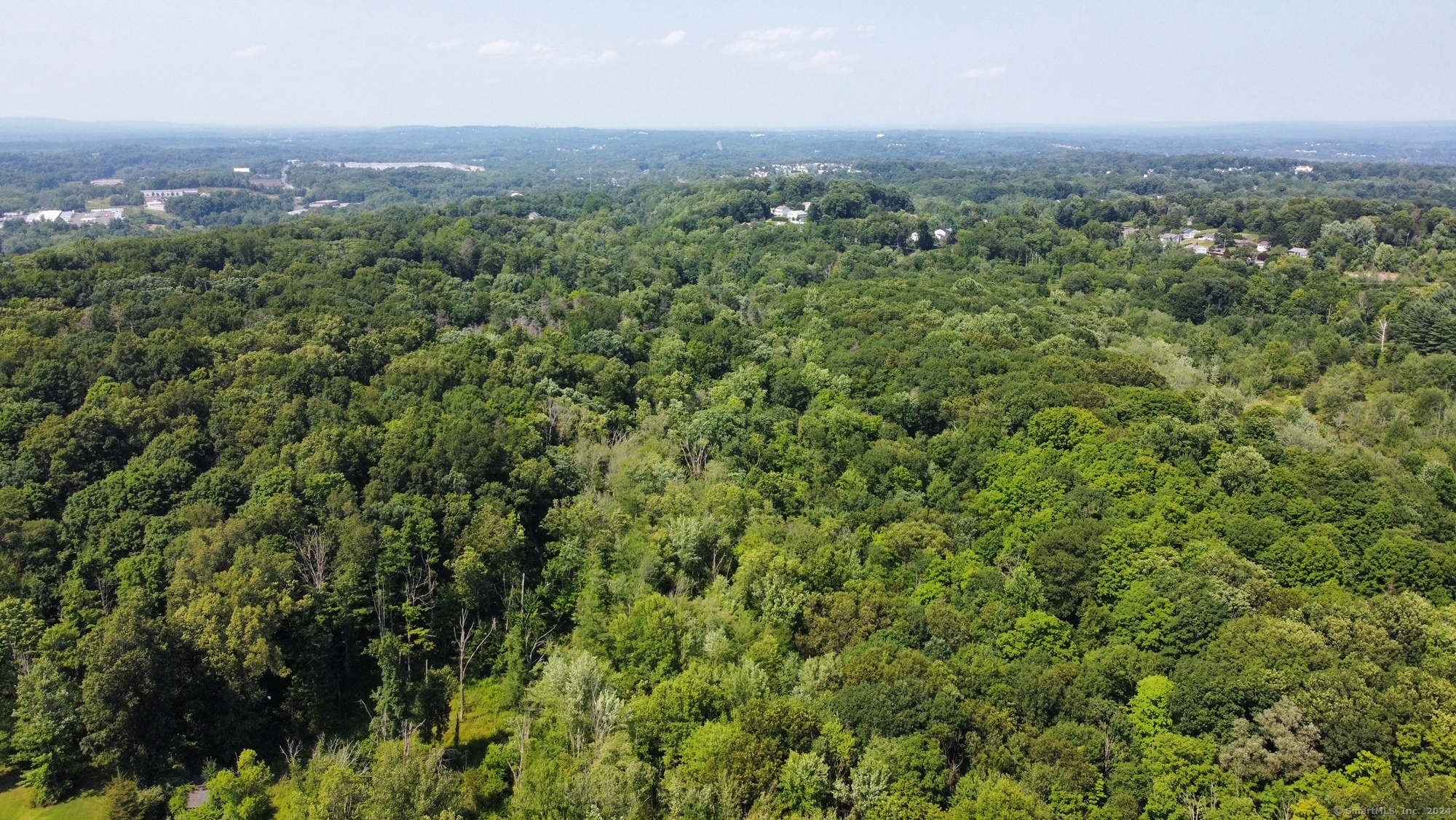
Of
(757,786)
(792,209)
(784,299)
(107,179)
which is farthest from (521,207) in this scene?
(107,179)

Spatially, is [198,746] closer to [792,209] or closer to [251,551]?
[251,551]

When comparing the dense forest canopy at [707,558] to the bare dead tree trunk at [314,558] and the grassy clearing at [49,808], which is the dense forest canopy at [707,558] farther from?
the grassy clearing at [49,808]

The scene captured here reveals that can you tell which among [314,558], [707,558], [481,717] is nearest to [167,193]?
[314,558]

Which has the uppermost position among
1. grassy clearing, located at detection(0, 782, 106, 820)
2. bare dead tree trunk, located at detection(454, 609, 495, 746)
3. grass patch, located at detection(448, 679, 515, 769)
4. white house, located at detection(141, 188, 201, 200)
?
white house, located at detection(141, 188, 201, 200)

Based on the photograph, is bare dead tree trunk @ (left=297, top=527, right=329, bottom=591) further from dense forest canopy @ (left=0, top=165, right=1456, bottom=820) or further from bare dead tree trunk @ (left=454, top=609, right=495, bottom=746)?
bare dead tree trunk @ (left=454, top=609, right=495, bottom=746)

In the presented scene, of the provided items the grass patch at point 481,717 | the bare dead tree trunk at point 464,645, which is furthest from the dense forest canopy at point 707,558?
the bare dead tree trunk at point 464,645

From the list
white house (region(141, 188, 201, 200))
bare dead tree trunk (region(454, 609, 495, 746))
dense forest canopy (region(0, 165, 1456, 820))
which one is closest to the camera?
dense forest canopy (region(0, 165, 1456, 820))

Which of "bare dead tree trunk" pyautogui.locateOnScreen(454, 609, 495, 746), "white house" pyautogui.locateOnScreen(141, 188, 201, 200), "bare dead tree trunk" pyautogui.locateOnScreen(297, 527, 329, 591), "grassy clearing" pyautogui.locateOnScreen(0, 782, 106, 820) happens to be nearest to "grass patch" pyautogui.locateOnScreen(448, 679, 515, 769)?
"bare dead tree trunk" pyautogui.locateOnScreen(454, 609, 495, 746)

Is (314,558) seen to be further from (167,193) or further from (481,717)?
(167,193)
